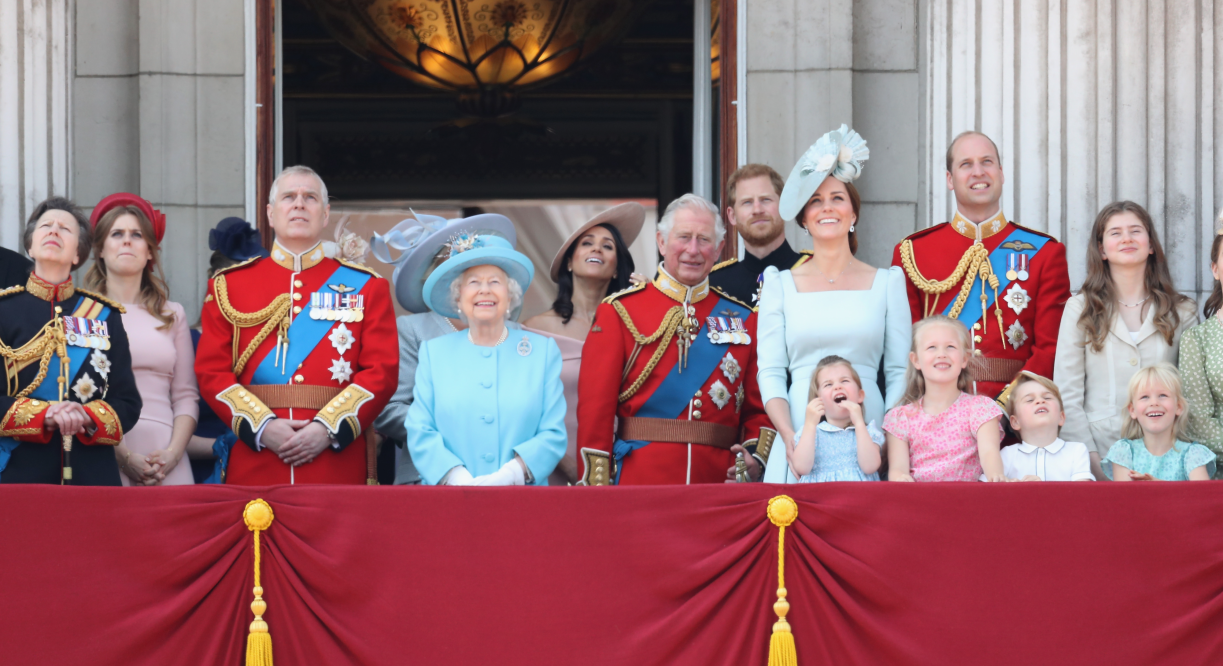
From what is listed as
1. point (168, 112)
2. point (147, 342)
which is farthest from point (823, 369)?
point (168, 112)

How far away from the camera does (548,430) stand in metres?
4.64

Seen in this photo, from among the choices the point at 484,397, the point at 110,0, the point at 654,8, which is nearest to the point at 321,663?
the point at 484,397

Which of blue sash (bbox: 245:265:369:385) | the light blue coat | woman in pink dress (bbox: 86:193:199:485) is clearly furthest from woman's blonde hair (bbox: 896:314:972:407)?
woman in pink dress (bbox: 86:193:199:485)

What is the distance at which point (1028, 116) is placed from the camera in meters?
6.32

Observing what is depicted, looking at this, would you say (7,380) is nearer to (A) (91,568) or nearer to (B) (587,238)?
(A) (91,568)

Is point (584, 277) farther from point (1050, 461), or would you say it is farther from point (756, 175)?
point (1050, 461)

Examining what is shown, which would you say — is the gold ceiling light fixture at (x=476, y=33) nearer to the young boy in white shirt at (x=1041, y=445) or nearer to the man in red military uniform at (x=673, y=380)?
the man in red military uniform at (x=673, y=380)

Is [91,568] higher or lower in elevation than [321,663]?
higher

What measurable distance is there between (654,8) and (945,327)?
6.26 m

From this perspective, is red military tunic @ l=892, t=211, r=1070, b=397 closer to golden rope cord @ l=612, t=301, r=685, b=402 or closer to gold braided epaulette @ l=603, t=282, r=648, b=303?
golden rope cord @ l=612, t=301, r=685, b=402

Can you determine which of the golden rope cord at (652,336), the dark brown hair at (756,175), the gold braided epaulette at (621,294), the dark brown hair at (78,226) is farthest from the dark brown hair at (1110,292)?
the dark brown hair at (78,226)

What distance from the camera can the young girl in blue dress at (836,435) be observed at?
4199 mm

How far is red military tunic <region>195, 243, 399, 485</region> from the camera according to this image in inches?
181

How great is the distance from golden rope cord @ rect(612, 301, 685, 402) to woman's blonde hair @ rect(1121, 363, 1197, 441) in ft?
4.58
